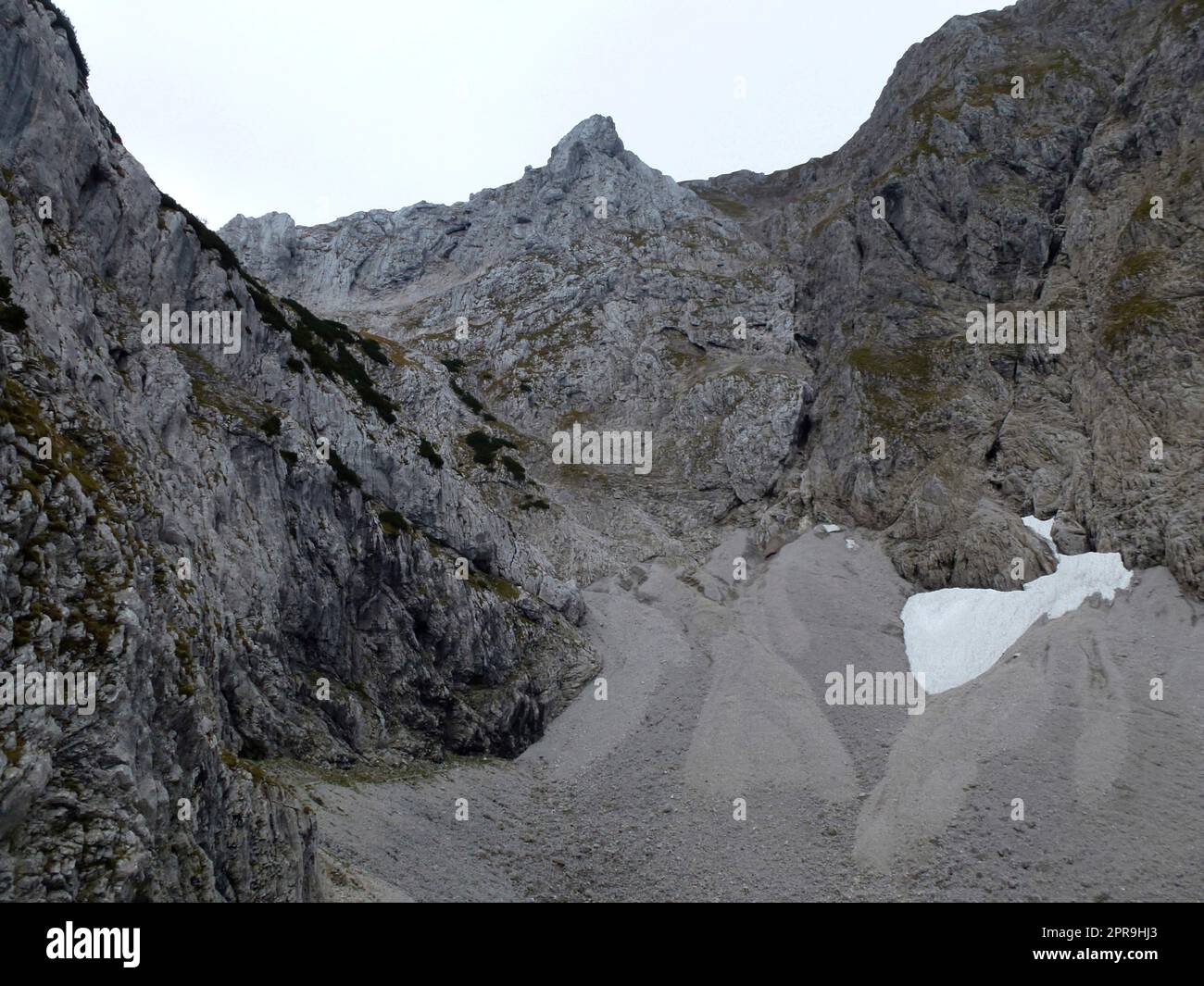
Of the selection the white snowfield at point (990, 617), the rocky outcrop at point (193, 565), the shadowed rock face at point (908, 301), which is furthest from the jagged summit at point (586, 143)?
→ the white snowfield at point (990, 617)

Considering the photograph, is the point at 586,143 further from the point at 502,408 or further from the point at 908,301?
the point at 908,301

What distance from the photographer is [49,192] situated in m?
34.6

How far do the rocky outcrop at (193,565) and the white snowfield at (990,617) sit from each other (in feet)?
82.5

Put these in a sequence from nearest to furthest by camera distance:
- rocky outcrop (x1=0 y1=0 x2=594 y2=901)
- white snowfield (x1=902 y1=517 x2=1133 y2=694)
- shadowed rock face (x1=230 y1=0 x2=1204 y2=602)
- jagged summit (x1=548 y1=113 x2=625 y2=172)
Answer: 1. rocky outcrop (x1=0 y1=0 x2=594 y2=901)
2. white snowfield (x1=902 y1=517 x2=1133 y2=694)
3. shadowed rock face (x1=230 y1=0 x2=1204 y2=602)
4. jagged summit (x1=548 y1=113 x2=625 y2=172)

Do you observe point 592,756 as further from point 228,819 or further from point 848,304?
point 848,304

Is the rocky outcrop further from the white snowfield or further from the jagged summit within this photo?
the jagged summit

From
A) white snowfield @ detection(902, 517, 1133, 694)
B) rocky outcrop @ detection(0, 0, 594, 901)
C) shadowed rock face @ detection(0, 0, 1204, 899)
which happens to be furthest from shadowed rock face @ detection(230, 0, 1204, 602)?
rocky outcrop @ detection(0, 0, 594, 901)

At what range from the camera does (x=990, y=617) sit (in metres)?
52.7

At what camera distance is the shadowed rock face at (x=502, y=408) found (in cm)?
1903

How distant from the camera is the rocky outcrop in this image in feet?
52.2

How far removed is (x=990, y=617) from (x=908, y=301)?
162ft

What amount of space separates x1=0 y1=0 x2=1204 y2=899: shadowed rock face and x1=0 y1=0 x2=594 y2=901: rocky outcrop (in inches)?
5.5

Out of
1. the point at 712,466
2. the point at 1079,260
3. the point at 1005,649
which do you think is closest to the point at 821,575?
the point at 1005,649

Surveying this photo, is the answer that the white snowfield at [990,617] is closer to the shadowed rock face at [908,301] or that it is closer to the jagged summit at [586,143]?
the shadowed rock face at [908,301]
